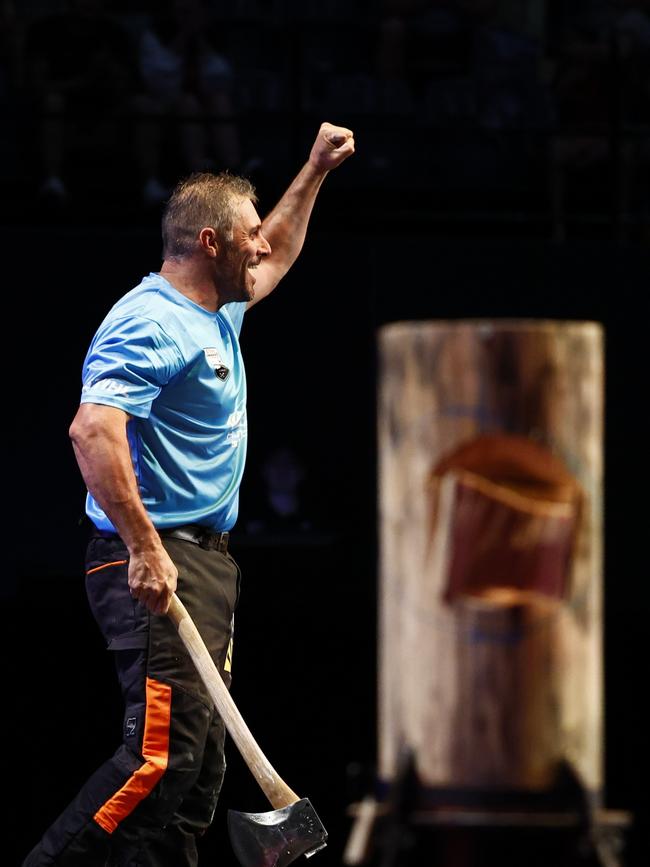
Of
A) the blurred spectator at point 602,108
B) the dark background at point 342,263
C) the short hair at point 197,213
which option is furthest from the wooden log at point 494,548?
the blurred spectator at point 602,108

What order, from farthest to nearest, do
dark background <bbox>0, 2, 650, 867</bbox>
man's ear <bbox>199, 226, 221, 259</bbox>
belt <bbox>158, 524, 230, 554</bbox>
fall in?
dark background <bbox>0, 2, 650, 867</bbox>, man's ear <bbox>199, 226, 221, 259</bbox>, belt <bbox>158, 524, 230, 554</bbox>

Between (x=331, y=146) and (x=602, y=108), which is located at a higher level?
(x=602, y=108)

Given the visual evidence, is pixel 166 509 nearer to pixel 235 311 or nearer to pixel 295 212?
pixel 235 311

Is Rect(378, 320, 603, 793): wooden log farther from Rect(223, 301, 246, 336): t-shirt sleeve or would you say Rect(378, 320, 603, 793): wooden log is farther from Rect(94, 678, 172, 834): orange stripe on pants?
Rect(94, 678, 172, 834): orange stripe on pants

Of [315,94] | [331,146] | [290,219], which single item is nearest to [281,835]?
[290,219]

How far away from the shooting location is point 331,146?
362 cm

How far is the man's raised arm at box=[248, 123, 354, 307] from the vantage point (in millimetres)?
3633

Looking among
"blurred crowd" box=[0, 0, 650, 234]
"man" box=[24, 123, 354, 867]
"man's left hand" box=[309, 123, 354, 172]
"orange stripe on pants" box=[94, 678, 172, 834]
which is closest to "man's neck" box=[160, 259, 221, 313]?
"man" box=[24, 123, 354, 867]

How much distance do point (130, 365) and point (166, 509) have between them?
346 millimetres

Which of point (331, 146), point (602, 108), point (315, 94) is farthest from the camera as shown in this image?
point (315, 94)

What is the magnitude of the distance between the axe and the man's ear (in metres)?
0.81

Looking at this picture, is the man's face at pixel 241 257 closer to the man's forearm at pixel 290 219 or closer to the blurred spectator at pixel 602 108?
the man's forearm at pixel 290 219

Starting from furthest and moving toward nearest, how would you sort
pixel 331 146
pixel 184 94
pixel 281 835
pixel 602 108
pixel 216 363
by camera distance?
pixel 602 108
pixel 184 94
pixel 331 146
pixel 216 363
pixel 281 835

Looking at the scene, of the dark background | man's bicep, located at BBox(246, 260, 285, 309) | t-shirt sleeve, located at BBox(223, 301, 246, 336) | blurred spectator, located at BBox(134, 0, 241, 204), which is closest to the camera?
t-shirt sleeve, located at BBox(223, 301, 246, 336)
